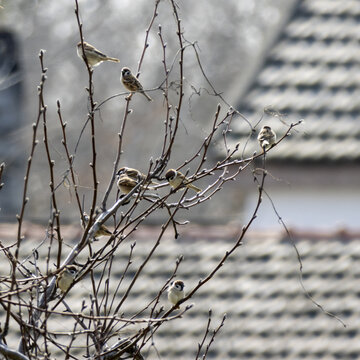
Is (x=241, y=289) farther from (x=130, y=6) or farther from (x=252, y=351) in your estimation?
(x=130, y=6)

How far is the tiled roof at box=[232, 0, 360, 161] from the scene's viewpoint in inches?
341

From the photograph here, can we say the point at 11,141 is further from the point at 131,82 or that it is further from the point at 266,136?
the point at 266,136

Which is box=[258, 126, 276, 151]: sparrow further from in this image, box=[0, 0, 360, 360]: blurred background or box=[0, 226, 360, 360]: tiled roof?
box=[0, 226, 360, 360]: tiled roof

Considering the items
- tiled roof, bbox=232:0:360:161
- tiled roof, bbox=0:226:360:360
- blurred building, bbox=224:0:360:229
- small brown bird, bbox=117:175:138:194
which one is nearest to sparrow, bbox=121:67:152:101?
small brown bird, bbox=117:175:138:194

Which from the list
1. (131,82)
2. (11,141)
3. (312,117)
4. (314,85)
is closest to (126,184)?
(131,82)

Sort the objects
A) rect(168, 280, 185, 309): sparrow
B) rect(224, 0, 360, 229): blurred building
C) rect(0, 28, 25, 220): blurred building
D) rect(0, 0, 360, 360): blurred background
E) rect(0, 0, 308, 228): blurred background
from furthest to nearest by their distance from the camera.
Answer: rect(0, 0, 308, 228): blurred background, rect(0, 28, 25, 220): blurred building, rect(224, 0, 360, 229): blurred building, rect(0, 0, 360, 360): blurred background, rect(168, 280, 185, 309): sparrow

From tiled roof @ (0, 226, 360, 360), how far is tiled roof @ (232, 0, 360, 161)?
78 cm

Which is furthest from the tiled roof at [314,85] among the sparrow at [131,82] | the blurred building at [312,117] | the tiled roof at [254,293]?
the sparrow at [131,82]

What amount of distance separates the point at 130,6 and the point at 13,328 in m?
20.6

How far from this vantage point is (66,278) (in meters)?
3.66

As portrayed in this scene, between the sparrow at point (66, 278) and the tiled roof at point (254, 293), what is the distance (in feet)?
12.5

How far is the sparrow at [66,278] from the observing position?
361cm

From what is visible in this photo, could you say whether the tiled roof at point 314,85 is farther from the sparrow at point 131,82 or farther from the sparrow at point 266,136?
the sparrow at point 266,136

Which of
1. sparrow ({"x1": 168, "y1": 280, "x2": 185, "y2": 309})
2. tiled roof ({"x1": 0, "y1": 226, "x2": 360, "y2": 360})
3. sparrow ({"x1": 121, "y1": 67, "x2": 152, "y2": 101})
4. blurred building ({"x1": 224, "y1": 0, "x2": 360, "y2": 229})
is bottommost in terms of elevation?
sparrow ({"x1": 168, "y1": 280, "x2": 185, "y2": 309})
